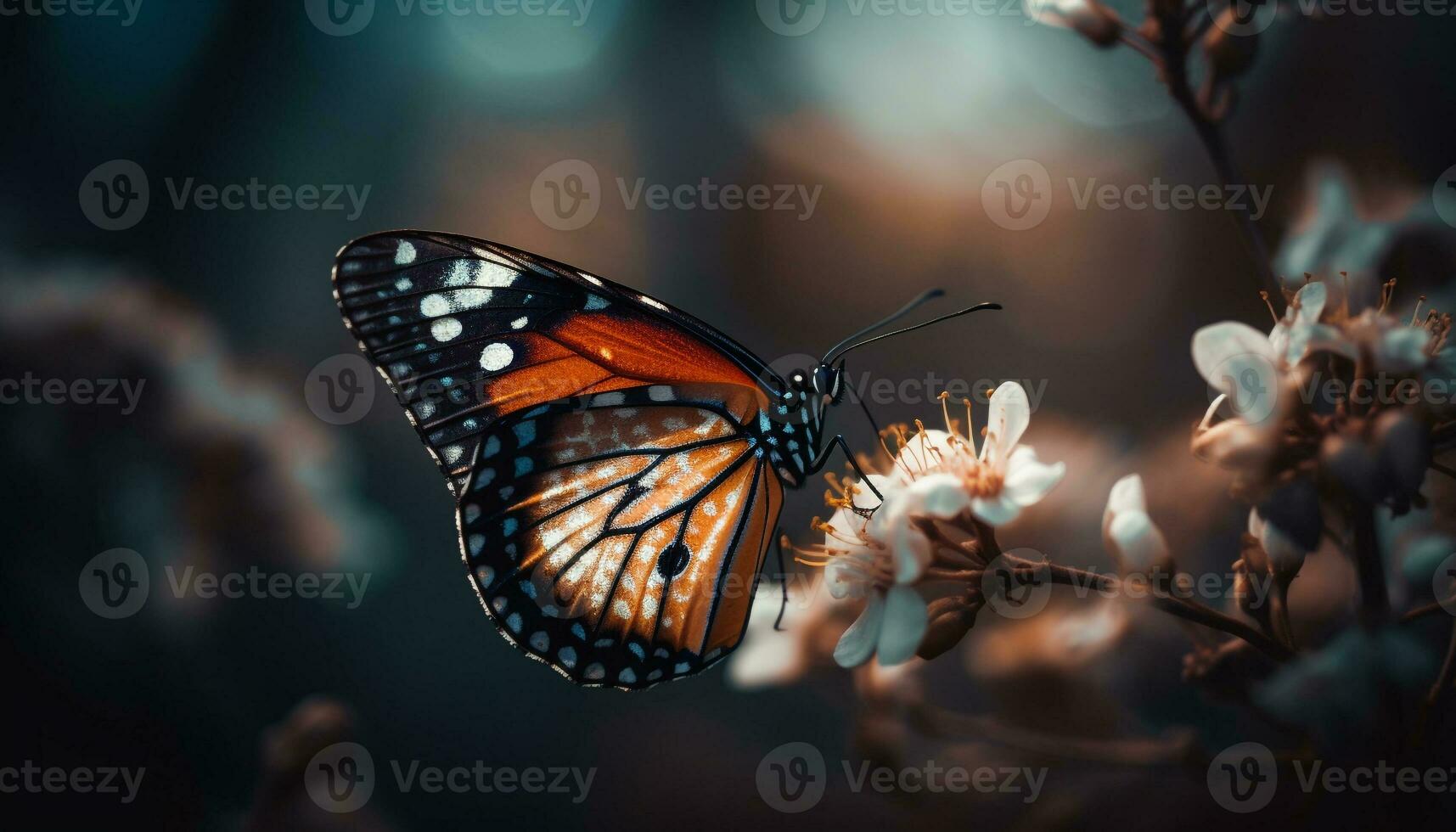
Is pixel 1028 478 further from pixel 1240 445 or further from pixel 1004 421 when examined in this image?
pixel 1240 445

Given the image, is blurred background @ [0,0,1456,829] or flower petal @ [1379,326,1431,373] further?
blurred background @ [0,0,1456,829]

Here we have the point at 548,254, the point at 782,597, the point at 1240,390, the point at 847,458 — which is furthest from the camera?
the point at 548,254

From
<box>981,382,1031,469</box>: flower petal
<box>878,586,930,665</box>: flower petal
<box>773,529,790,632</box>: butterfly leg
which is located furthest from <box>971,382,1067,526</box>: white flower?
<box>773,529,790,632</box>: butterfly leg

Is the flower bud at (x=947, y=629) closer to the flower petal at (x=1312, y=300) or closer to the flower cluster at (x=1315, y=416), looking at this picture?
the flower cluster at (x=1315, y=416)

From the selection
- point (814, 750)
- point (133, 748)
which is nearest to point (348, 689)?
point (133, 748)

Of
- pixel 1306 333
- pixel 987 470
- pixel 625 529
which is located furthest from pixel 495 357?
pixel 1306 333

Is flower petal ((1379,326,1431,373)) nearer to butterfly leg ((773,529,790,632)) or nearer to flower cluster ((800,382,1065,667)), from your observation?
flower cluster ((800,382,1065,667))
